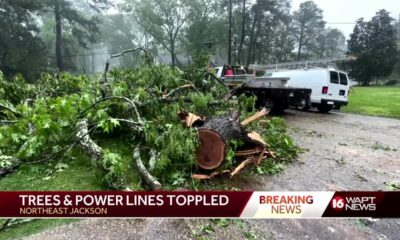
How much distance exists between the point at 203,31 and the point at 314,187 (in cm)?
3428

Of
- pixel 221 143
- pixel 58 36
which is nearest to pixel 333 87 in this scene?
pixel 221 143

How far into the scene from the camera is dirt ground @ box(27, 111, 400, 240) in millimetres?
2941

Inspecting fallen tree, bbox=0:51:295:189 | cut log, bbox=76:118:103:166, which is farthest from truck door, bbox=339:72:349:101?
cut log, bbox=76:118:103:166

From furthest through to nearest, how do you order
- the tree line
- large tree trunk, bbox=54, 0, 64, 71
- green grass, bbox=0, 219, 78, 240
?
1. large tree trunk, bbox=54, 0, 64, 71
2. the tree line
3. green grass, bbox=0, 219, 78, 240

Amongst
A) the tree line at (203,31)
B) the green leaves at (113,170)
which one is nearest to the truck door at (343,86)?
the green leaves at (113,170)

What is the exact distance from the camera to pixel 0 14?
24.2 meters

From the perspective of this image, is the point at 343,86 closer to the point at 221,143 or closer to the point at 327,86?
the point at 327,86

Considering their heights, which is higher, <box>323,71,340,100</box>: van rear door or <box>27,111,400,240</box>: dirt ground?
<box>323,71,340,100</box>: van rear door

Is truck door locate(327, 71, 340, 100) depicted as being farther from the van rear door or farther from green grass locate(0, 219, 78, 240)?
green grass locate(0, 219, 78, 240)

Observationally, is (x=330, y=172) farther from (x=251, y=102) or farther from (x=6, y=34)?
(x=6, y=34)

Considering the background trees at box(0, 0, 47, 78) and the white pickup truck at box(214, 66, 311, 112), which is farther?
the background trees at box(0, 0, 47, 78)

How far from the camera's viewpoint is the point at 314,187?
4215 mm

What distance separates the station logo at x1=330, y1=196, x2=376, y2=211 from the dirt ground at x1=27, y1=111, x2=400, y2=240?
33.5 inches

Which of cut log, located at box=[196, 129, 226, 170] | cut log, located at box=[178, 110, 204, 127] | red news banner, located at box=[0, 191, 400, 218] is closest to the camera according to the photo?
red news banner, located at box=[0, 191, 400, 218]
